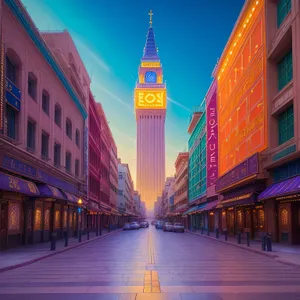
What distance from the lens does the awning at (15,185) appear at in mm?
23844

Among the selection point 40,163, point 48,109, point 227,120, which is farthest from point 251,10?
point 40,163

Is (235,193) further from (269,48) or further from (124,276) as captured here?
(124,276)

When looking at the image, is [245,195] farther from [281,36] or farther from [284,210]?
[281,36]

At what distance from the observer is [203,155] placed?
73.4m

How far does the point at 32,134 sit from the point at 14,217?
705 cm

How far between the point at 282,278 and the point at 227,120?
124 feet

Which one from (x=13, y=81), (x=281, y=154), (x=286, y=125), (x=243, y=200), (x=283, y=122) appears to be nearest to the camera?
(x=13, y=81)

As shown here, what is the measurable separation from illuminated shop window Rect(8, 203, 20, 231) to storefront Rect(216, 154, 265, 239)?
52.0 ft

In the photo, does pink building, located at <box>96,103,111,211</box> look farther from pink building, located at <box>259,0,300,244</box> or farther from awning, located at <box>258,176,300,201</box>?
awning, located at <box>258,176,300,201</box>

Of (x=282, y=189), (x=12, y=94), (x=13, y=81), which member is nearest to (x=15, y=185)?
(x=12, y=94)

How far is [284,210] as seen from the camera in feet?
108

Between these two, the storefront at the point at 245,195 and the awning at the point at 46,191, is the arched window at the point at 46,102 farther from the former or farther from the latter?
the storefront at the point at 245,195

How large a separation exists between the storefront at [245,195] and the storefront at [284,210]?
1306 millimetres

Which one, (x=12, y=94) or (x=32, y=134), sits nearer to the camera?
(x=12, y=94)
